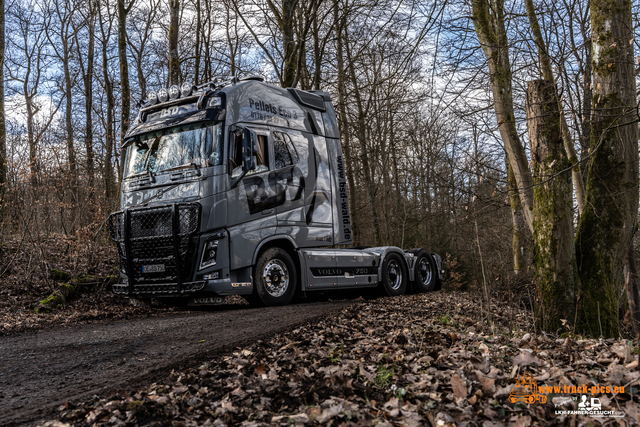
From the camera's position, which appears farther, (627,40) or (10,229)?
(10,229)

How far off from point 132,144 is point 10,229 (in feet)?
13.1

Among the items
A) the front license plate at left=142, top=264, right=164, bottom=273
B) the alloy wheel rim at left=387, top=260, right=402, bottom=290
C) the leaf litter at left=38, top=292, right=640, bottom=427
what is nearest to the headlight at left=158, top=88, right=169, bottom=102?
the front license plate at left=142, top=264, right=164, bottom=273

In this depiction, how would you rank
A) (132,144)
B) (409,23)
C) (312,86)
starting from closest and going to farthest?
(409,23) → (132,144) → (312,86)

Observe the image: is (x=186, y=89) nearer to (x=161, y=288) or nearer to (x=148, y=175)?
(x=148, y=175)

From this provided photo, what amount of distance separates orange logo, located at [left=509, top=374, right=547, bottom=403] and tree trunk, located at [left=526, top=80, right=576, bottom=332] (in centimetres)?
285

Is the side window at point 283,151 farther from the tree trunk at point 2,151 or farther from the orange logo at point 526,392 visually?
the orange logo at point 526,392

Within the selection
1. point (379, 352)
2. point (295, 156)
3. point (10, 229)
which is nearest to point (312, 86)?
point (295, 156)

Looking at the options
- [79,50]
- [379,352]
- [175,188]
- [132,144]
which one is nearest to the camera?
[379,352]

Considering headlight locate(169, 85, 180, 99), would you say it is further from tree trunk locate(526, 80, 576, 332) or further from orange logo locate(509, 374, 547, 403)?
orange logo locate(509, 374, 547, 403)

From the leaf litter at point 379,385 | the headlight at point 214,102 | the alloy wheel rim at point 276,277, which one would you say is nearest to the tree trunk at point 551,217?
the leaf litter at point 379,385

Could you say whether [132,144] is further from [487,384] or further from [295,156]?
[487,384]

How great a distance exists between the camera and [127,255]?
8.55 meters

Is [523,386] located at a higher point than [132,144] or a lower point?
lower

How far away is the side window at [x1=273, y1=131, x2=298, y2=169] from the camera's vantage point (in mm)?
8922
